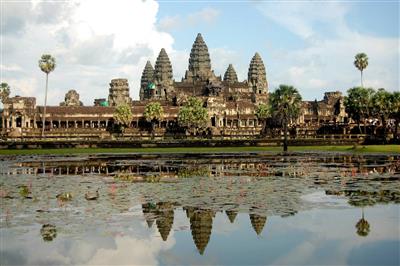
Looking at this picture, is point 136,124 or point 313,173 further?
point 136,124

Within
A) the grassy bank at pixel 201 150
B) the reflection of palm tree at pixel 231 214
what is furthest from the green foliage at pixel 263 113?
the reflection of palm tree at pixel 231 214

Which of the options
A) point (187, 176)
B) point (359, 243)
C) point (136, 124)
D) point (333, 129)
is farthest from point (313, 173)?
point (136, 124)

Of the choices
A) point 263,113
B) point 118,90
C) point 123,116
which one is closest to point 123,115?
point 123,116

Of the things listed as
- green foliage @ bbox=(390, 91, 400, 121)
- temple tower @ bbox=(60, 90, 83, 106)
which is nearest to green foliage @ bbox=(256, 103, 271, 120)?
green foliage @ bbox=(390, 91, 400, 121)

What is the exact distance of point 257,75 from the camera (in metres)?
192

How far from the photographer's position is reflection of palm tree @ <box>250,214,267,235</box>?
17781mm

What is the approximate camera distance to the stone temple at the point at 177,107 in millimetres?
128500

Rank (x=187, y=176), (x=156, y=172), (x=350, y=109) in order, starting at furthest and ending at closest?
1. (x=350, y=109)
2. (x=156, y=172)
3. (x=187, y=176)

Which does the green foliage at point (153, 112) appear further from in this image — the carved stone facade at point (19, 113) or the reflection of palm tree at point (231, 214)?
the reflection of palm tree at point (231, 214)

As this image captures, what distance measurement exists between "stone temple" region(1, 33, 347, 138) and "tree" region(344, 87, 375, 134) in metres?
8.55

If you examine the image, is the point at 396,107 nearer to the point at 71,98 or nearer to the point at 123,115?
the point at 123,115

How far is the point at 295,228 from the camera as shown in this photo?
58.4ft

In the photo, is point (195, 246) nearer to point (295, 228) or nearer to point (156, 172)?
point (295, 228)

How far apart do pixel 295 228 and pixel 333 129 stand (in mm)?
102513
